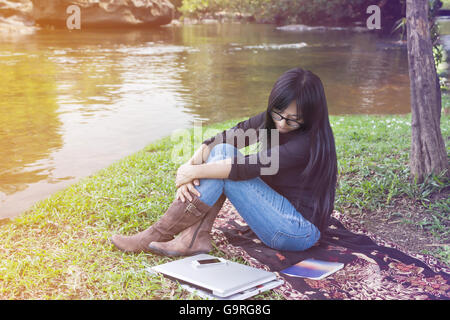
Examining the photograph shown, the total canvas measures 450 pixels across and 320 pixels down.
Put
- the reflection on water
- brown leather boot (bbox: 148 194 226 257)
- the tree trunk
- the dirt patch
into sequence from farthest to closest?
the reflection on water < the tree trunk < the dirt patch < brown leather boot (bbox: 148 194 226 257)

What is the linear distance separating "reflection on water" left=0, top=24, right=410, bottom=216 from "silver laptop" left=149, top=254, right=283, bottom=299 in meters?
2.53

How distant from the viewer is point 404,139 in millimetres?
6090

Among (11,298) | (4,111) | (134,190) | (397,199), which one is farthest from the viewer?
(4,111)

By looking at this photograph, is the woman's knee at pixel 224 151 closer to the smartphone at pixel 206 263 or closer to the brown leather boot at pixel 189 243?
the brown leather boot at pixel 189 243

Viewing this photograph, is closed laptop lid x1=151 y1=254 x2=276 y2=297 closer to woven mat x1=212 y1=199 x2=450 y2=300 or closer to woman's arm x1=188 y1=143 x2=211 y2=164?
woven mat x1=212 y1=199 x2=450 y2=300

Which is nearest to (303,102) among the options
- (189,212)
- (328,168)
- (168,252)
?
(328,168)

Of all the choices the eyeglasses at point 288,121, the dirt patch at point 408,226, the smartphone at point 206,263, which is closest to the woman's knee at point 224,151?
the eyeglasses at point 288,121

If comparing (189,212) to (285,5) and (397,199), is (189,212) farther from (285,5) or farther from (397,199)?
(285,5)

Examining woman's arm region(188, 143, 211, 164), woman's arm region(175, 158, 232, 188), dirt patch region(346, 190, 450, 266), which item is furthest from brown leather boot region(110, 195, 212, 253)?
dirt patch region(346, 190, 450, 266)

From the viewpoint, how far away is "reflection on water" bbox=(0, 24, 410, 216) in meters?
6.62

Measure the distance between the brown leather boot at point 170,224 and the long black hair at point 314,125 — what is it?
708 mm

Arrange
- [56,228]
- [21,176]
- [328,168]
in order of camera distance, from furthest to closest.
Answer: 1. [21,176]
2. [56,228]
3. [328,168]

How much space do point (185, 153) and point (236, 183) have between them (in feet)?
10.9

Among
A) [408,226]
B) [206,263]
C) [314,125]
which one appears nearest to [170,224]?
[206,263]
